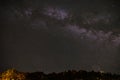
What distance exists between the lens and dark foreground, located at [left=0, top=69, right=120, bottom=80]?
186 ft

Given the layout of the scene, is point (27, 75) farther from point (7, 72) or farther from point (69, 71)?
point (69, 71)

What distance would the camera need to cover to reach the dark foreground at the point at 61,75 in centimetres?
5683

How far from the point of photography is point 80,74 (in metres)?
59.9

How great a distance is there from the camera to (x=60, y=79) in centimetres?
5800

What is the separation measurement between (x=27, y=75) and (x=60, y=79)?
749 cm

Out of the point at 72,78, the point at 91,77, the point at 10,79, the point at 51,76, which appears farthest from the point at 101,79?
the point at 10,79

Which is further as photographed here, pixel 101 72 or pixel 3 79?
pixel 101 72

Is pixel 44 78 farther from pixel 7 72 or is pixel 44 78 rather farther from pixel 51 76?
pixel 7 72

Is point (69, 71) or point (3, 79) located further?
point (69, 71)

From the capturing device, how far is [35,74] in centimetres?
5941

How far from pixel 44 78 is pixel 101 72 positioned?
45.7ft

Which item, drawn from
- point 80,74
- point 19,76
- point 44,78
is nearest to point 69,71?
point 80,74

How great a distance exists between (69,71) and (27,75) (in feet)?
33.6

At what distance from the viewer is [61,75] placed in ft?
195
